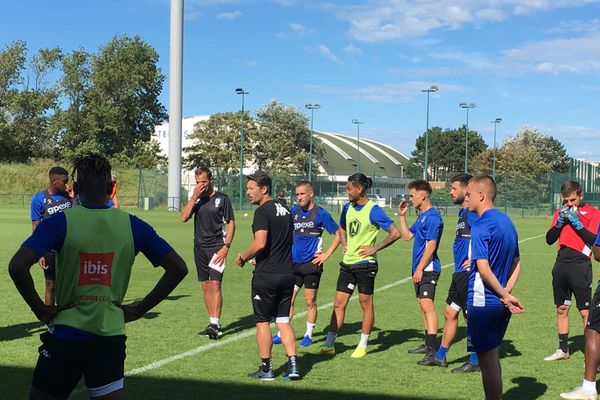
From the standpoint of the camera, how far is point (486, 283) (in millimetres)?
5121

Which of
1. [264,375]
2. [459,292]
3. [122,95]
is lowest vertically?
[264,375]

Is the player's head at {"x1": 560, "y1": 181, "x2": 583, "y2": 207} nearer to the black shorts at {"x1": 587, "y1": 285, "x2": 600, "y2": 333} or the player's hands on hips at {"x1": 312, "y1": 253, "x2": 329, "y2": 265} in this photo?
the black shorts at {"x1": 587, "y1": 285, "x2": 600, "y2": 333}

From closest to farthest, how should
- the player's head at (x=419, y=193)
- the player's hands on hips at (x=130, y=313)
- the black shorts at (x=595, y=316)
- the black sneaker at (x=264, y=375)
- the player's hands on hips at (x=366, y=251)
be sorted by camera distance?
the player's hands on hips at (x=130, y=313), the black shorts at (x=595, y=316), the black sneaker at (x=264, y=375), the player's hands on hips at (x=366, y=251), the player's head at (x=419, y=193)

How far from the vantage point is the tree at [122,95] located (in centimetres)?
7200

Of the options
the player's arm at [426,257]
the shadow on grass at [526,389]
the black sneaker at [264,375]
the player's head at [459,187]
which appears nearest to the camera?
the shadow on grass at [526,389]

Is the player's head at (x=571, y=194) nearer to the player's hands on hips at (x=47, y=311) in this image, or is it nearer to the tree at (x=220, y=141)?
the player's hands on hips at (x=47, y=311)

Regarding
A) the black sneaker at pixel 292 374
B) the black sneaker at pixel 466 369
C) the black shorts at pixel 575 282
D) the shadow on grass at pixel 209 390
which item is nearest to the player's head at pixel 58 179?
the shadow on grass at pixel 209 390

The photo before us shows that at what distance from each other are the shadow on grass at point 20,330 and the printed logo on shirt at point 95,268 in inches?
219

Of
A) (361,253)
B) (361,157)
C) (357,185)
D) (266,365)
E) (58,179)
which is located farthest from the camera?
(361,157)

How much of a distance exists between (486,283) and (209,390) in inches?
110

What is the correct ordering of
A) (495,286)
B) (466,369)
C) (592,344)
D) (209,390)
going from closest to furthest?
(495,286), (592,344), (209,390), (466,369)

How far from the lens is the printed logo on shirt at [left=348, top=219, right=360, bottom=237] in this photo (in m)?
8.12

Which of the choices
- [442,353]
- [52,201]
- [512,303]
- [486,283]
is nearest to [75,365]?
[486,283]

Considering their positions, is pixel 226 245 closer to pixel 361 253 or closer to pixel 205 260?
pixel 205 260
